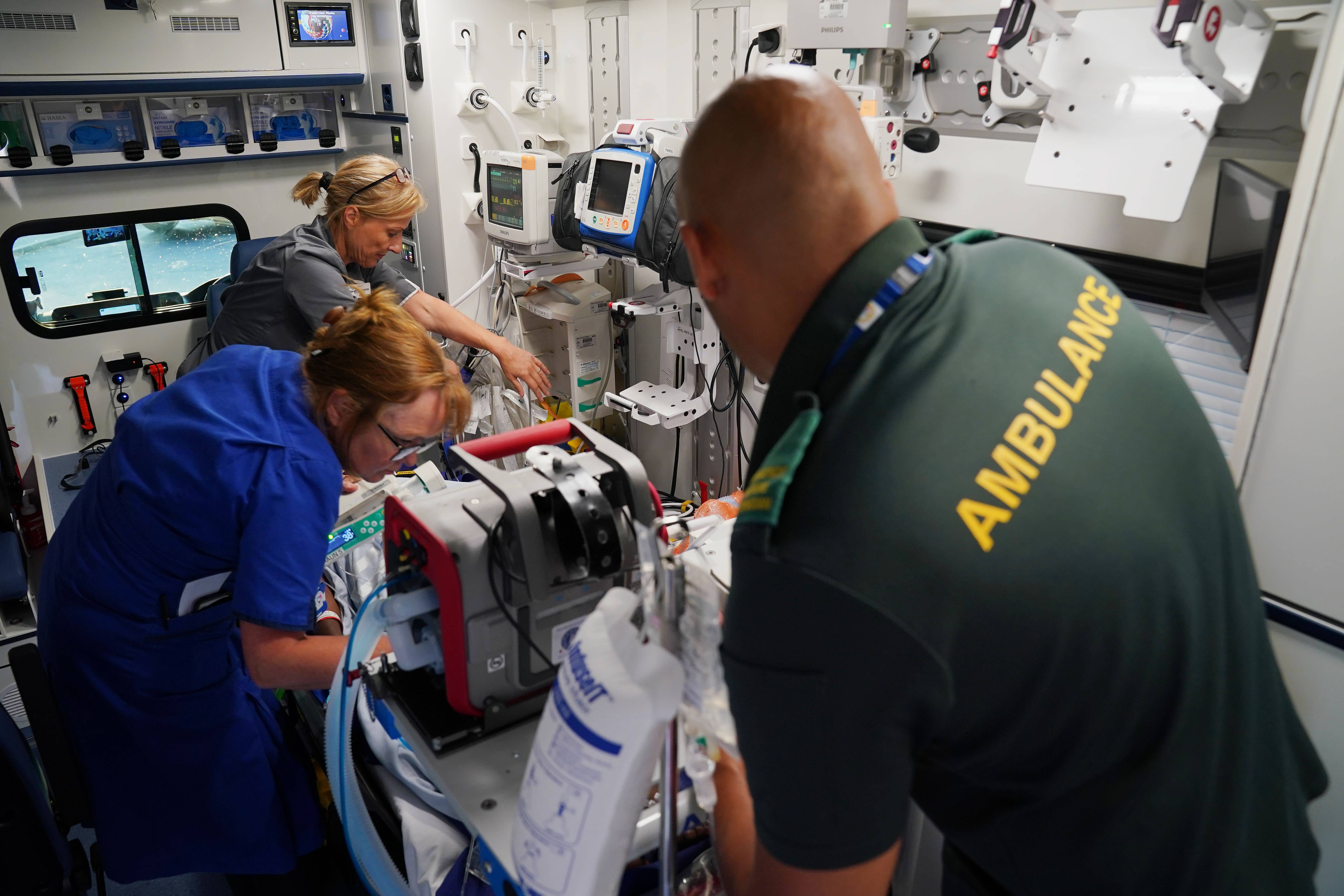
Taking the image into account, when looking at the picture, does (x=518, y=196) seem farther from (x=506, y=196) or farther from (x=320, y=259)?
(x=320, y=259)

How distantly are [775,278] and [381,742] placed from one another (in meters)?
1.32

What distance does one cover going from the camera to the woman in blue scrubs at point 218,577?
162 cm

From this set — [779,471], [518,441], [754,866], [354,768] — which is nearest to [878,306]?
[779,471]

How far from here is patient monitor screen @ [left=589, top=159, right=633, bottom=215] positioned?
10.9ft

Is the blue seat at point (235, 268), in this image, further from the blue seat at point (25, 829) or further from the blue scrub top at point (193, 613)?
the blue seat at point (25, 829)

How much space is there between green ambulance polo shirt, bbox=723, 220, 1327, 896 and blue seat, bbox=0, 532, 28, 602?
10.2 feet

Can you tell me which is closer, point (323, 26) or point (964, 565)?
point (964, 565)

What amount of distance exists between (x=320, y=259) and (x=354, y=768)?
190cm

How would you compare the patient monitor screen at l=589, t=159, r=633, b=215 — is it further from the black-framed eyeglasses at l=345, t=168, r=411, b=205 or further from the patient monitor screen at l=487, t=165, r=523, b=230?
the black-framed eyeglasses at l=345, t=168, r=411, b=205

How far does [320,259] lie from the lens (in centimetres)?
300

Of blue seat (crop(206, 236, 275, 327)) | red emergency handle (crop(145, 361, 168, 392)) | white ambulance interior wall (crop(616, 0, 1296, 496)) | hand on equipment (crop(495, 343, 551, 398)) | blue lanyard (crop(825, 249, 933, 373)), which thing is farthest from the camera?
red emergency handle (crop(145, 361, 168, 392))

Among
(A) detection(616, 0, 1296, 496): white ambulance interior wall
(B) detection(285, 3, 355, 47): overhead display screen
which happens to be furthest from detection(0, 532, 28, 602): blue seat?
(B) detection(285, 3, 355, 47): overhead display screen

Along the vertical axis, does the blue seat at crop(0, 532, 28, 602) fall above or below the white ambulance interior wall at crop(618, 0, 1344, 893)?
below

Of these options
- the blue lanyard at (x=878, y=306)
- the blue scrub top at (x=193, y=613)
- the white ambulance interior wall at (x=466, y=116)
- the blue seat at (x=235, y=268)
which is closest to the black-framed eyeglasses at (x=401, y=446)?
the blue scrub top at (x=193, y=613)
